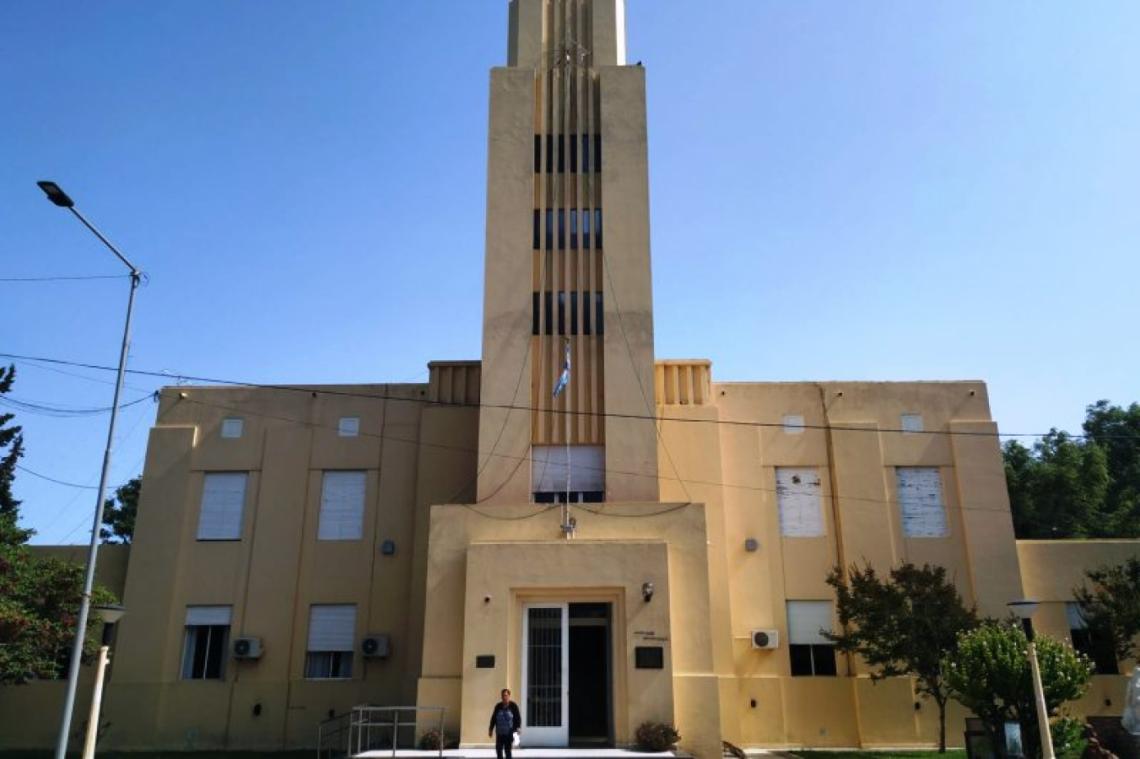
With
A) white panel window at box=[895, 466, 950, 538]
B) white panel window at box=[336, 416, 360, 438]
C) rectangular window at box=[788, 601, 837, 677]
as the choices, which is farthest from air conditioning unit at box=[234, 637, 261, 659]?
white panel window at box=[895, 466, 950, 538]

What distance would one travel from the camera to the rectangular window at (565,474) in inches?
881

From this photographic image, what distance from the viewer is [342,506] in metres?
25.6

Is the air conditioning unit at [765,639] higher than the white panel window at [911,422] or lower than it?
lower

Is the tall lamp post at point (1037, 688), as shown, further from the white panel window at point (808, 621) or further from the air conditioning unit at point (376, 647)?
the air conditioning unit at point (376, 647)

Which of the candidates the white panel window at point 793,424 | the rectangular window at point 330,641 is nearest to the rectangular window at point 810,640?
the white panel window at point 793,424

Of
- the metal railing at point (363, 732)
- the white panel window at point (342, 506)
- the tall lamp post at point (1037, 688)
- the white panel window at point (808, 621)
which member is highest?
the white panel window at point (342, 506)

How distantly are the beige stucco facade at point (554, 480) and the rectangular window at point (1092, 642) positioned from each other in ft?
1.06

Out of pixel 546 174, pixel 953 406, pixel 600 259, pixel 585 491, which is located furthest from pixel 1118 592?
pixel 546 174

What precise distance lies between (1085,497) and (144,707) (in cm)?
3455

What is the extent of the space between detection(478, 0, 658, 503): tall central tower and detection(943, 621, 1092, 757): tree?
7777 millimetres

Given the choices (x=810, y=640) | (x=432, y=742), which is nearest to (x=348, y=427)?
(x=432, y=742)

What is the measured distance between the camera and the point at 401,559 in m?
24.9

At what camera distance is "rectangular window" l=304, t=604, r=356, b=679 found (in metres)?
24.3

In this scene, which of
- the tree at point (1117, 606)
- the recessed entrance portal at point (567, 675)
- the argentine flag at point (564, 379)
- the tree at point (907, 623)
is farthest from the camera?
the argentine flag at point (564, 379)
